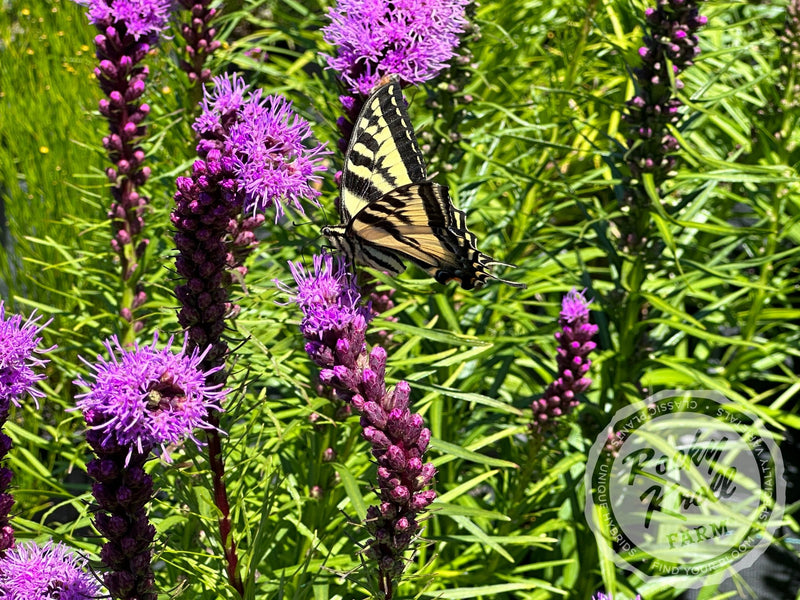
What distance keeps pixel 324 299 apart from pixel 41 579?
73 cm

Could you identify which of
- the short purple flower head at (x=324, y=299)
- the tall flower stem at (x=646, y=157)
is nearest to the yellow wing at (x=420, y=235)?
the short purple flower head at (x=324, y=299)

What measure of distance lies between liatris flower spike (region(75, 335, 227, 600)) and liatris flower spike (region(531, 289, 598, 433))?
3.94ft

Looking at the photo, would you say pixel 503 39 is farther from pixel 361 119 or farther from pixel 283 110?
A: pixel 283 110

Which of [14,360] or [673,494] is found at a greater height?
[14,360]

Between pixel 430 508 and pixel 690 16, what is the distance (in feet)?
5.23

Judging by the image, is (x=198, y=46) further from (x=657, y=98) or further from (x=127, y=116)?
(x=657, y=98)

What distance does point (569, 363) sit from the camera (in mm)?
2293

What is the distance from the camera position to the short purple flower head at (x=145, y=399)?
1.24m

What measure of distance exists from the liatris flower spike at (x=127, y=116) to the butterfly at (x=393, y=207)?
0.75 m

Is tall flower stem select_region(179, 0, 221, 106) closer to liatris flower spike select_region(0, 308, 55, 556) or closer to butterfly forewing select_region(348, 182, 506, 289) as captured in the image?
butterfly forewing select_region(348, 182, 506, 289)

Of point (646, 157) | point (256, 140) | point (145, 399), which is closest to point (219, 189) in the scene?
point (256, 140)

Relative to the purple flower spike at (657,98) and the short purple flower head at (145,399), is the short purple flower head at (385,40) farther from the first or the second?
the short purple flower head at (145,399)

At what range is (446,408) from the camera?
2.74 m

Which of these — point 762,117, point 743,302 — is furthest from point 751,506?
point 762,117
